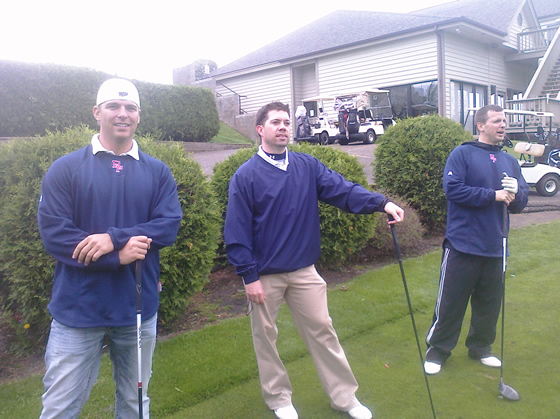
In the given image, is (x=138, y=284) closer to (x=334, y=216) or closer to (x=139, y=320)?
(x=139, y=320)

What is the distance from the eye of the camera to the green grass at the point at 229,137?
19.7 m

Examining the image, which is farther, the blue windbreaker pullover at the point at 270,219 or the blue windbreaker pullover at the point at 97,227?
the blue windbreaker pullover at the point at 270,219

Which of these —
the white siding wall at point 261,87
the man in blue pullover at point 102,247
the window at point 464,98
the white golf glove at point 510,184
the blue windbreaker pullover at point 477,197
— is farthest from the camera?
the white siding wall at point 261,87

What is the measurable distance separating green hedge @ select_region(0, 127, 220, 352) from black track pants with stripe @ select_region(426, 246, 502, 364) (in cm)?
222

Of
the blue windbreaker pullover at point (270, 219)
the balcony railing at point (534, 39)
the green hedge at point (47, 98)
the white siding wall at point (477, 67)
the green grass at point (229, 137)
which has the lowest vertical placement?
the blue windbreaker pullover at point (270, 219)

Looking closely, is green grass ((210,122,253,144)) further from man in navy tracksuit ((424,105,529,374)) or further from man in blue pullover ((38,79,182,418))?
man in blue pullover ((38,79,182,418))

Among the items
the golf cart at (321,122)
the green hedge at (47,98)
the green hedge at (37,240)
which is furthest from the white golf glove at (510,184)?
the golf cart at (321,122)

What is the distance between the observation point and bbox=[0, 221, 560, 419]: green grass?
352 centimetres

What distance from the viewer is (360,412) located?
3.30m

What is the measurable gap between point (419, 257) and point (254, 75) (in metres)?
21.0

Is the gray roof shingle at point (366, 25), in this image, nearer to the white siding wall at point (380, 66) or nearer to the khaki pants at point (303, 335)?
the white siding wall at point (380, 66)

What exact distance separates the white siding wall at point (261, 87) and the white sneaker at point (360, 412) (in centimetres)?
2244

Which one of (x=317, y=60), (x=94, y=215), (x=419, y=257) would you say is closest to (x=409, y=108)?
(x=317, y=60)

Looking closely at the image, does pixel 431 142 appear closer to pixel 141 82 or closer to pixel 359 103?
pixel 141 82
